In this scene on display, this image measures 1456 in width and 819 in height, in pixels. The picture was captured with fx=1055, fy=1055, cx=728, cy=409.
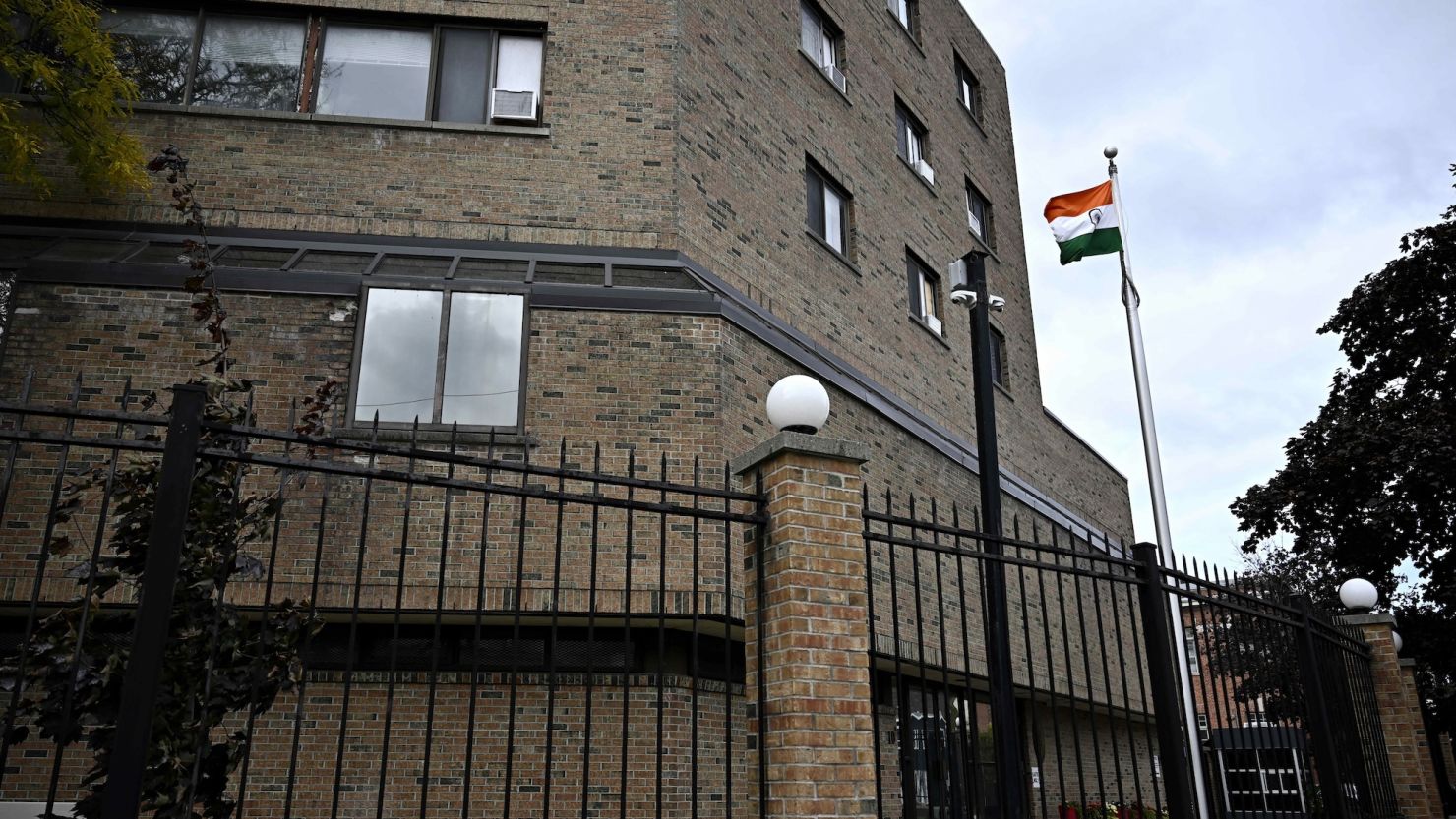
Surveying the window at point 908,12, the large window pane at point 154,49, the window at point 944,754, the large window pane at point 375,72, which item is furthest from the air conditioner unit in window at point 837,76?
the window at point 944,754

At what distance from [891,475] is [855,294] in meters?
2.72

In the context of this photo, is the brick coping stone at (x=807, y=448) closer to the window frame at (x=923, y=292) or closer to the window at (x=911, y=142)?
the window frame at (x=923, y=292)

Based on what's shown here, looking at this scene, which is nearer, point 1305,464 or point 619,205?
point 619,205

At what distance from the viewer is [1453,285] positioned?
20.4 metres

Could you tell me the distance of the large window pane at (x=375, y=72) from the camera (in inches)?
468

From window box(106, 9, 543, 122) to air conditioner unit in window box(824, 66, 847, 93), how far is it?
17.7 feet

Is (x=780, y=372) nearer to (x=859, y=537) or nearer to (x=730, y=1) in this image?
(x=730, y=1)

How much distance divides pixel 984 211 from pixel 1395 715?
41.9ft

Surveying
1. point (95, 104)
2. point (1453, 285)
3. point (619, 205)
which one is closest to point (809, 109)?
point (619, 205)

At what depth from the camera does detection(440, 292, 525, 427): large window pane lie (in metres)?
10.4

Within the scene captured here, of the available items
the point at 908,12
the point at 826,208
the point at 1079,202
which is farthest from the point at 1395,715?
the point at 908,12

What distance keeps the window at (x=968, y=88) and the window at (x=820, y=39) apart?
5.23 m

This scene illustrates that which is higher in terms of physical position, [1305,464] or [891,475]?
[1305,464]

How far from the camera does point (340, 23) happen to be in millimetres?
12281
